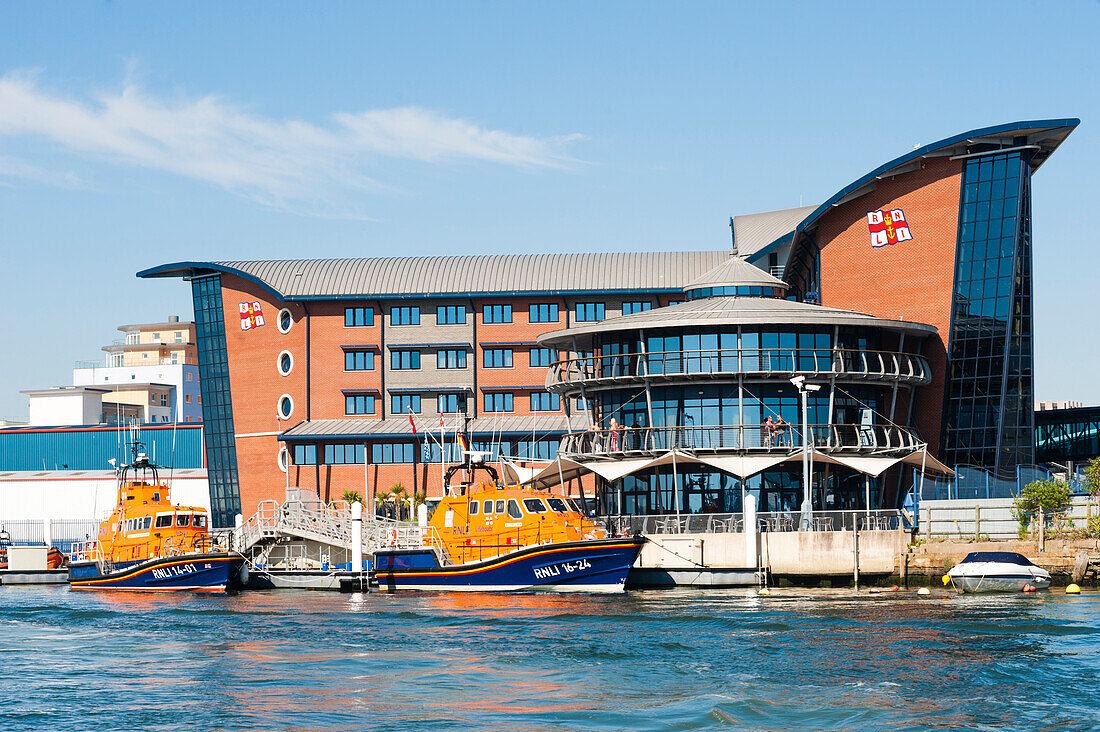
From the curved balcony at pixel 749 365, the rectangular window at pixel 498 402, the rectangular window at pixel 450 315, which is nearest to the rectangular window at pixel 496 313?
the rectangular window at pixel 450 315

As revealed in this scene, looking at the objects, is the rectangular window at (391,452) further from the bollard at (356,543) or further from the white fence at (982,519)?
the white fence at (982,519)

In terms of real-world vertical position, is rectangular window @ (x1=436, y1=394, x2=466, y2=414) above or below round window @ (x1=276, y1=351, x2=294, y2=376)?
below

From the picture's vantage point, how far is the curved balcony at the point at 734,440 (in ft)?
203

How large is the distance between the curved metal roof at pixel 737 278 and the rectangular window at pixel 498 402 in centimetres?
1874

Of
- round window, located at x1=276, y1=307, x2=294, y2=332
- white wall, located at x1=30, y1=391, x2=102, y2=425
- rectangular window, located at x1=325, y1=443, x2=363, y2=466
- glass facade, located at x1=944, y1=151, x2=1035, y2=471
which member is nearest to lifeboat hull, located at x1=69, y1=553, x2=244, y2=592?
rectangular window, located at x1=325, y1=443, x2=363, y2=466

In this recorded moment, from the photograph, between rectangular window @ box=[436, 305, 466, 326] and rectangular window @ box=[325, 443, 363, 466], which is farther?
rectangular window @ box=[436, 305, 466, 326]

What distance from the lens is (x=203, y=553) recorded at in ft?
198

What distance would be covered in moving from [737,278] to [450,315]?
23.4 m

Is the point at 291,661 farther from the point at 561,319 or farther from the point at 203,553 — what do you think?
the point at 561,319

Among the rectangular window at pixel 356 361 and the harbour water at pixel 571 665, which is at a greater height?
the rectangular window at pixel 356 361

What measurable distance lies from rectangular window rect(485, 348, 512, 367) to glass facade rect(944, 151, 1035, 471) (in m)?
31.5

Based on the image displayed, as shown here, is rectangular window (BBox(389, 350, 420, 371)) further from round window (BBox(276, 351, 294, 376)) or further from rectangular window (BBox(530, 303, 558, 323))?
rectangular window (BBox(530, 303, 558, 323))

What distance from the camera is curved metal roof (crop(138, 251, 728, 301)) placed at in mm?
90250

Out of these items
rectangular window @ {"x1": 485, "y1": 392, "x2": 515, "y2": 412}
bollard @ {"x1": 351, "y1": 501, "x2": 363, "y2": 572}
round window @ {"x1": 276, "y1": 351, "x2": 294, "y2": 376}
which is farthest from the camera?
round window @ {"x1": 276, "y1": 351, "x2": 294, "y2": 376}
